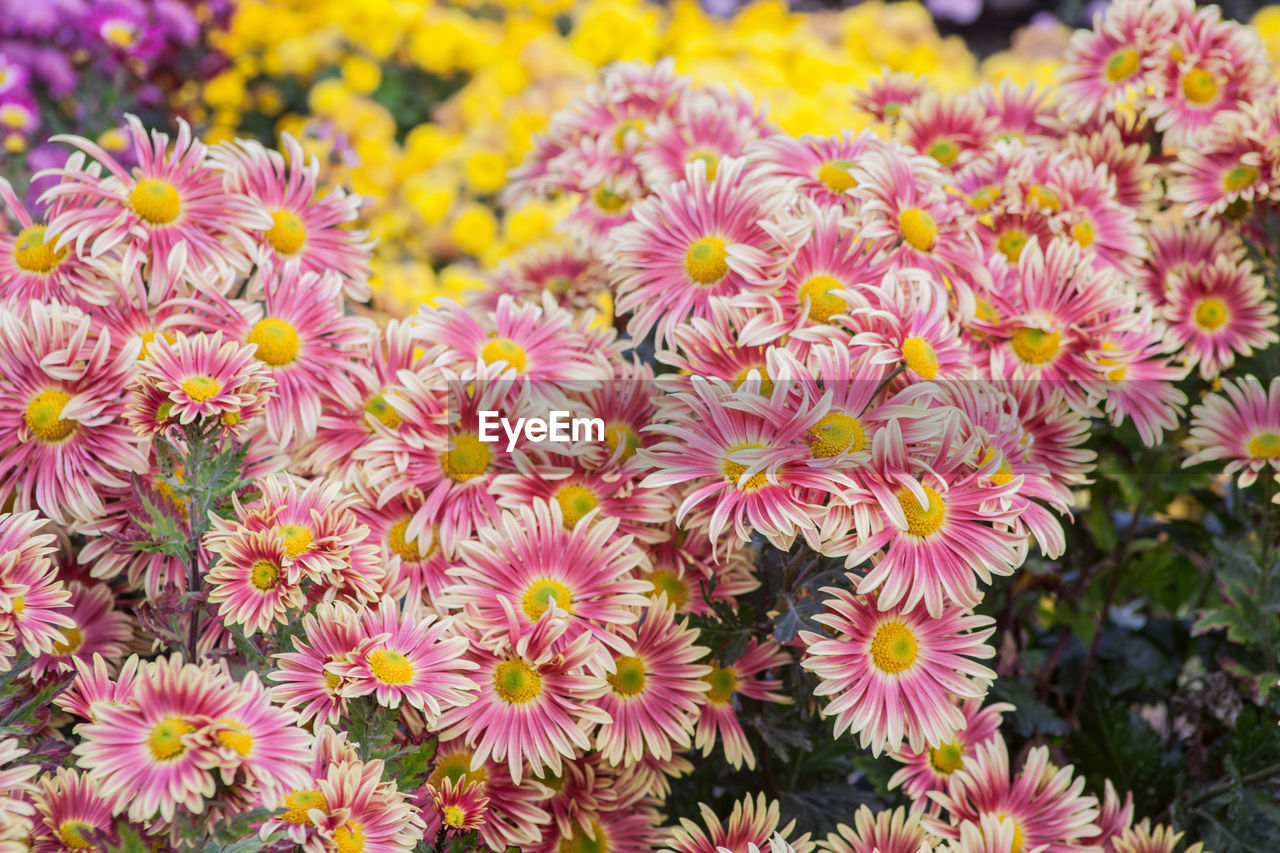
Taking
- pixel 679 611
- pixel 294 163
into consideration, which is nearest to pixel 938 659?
pixel 679 611

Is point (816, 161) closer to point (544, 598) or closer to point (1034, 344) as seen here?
point (1034, 344)

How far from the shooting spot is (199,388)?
1.08 metres

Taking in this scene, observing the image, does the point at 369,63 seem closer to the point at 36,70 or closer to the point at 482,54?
the point at 482,54

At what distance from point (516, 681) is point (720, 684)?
293mm

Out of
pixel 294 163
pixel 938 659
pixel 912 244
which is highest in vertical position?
pixel 912 244

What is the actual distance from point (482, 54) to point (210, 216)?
9.85 feet

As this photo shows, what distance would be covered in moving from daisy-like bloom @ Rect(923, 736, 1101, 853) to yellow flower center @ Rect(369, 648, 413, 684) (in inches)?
25.2

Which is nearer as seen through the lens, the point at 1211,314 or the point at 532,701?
the point at 532,701

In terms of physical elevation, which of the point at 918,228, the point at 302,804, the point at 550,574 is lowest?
the point at 302,804

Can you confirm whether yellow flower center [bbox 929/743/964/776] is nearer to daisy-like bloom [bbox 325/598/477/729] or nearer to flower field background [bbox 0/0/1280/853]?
flower field background [bbox 0/0/1280/853]

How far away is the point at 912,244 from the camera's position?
4.44 ft

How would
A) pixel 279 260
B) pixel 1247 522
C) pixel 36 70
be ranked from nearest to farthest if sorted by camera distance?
pixel 279 260 → pixel 1247 522 → pixel 36 70

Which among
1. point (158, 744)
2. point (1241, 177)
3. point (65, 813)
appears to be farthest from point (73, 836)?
point (1241, 177)

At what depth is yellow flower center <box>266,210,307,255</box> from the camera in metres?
1.43
